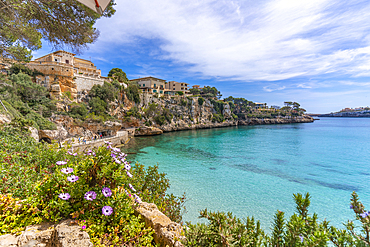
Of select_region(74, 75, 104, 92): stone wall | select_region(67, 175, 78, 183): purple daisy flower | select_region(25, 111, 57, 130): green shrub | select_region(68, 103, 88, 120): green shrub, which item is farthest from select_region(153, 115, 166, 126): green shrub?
select_region(67, 175, 78, 183): purple daisy flower

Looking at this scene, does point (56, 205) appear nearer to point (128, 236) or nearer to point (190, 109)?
point (128, 236)

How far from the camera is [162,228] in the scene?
2.07 metres

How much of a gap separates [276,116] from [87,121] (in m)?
84.0

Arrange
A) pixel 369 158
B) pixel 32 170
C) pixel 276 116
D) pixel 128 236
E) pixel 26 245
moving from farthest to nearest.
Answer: pixel 276 116 → pixel 369 158 → pixel 32 170 → pixel 128 236 → pixel 26 245

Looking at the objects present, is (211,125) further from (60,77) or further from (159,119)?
(60,77)

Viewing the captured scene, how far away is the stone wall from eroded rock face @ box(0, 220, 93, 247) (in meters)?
29.7

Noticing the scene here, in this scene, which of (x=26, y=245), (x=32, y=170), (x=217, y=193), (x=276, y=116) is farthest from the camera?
(x=276, y=116)

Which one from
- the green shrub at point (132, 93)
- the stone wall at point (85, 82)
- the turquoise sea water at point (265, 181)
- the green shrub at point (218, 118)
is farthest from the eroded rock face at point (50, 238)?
the green shrub at point (218, 118)

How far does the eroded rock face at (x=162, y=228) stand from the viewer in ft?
6.36

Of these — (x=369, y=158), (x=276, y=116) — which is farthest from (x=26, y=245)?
(x=276, y=116)

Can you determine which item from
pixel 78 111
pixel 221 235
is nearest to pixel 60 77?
pixel 78 111

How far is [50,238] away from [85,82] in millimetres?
31025

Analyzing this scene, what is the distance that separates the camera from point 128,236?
6.42 feet

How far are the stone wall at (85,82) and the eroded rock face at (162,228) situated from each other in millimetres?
29796
